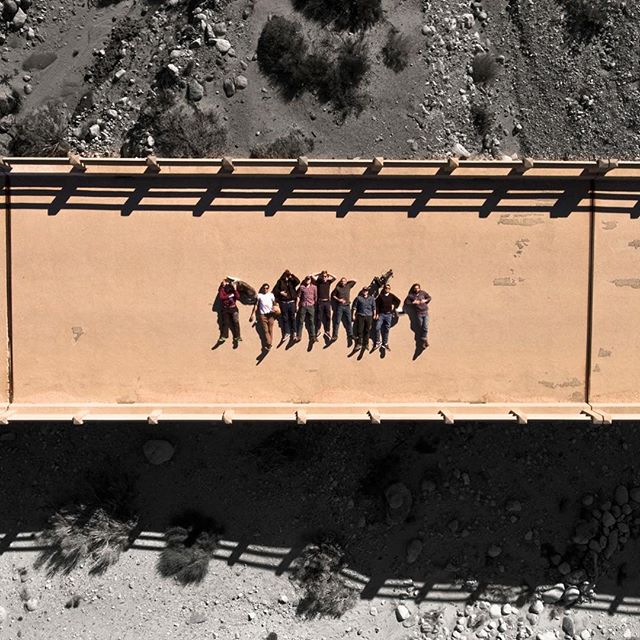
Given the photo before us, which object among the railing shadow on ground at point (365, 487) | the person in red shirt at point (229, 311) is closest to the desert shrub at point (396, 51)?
the person in red shirt at point (229, 311)

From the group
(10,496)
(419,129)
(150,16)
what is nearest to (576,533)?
(419,129)

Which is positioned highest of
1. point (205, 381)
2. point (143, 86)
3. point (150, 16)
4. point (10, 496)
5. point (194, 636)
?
point (150, 16)

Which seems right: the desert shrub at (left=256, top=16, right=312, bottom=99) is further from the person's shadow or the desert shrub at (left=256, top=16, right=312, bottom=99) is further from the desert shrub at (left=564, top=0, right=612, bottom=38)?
the desert shrub at (left=564, top=0, right=612, bottom=38)

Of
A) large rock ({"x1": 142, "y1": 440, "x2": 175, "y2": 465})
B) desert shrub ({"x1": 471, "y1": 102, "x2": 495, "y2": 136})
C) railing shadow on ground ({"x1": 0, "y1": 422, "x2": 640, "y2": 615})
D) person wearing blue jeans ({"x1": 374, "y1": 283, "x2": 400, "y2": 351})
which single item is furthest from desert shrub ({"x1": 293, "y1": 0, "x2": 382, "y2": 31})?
large rock ({"x1": 142, "y1": 440, "x2": 175, "y2": 465})

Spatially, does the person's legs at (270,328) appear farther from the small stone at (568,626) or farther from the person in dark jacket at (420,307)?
the small stone at (568,626)

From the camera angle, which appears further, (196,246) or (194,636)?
(194,636)

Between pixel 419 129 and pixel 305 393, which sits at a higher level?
pixel 419 129

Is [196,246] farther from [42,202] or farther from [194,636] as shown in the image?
[194,636]
